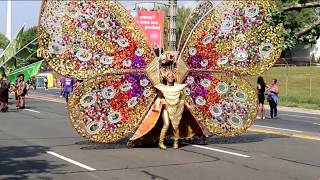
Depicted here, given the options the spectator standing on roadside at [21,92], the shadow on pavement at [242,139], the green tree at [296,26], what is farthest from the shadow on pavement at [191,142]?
the spectator standing on roadside at [21,92]

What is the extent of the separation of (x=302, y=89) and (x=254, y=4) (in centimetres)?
3051

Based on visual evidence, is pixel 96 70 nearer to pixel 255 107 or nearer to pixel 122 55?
pixel 122 55

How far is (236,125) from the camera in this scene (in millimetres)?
11391

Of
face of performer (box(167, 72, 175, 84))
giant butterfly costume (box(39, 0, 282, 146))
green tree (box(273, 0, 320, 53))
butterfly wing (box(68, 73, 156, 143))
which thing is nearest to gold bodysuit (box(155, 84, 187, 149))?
face of performer (box(167, 72, 175, 84))

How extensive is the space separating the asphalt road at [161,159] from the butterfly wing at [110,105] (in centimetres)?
42

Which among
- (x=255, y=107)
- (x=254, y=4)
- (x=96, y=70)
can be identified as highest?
(x=254, y=4)

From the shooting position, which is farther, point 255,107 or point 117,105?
point 255,107

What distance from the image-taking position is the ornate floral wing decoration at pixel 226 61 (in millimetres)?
11188

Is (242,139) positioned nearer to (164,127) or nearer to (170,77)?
(164,127)

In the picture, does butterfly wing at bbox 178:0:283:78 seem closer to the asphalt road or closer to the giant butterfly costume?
the giant butterfly costume

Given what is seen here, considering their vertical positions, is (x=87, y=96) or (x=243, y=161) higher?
(x=87, y=96)

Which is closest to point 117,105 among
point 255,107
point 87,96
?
point 87,96

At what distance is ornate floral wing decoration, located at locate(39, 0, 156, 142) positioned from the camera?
33.6 ft

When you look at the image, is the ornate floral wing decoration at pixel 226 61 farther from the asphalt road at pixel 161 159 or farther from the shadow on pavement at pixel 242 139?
the shadow on pavement at pixel 242 139
